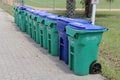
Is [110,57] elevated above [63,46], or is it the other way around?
[63,46]

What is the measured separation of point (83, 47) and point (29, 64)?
195cm

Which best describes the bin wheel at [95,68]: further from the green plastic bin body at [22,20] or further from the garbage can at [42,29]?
the green plastic bin body at [22,20]

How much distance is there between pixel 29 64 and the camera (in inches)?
346

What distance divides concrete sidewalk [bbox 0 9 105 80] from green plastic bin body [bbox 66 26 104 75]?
0.23 metres

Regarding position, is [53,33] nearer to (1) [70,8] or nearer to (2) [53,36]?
(2) [53,36]

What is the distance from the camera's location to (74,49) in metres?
7.62

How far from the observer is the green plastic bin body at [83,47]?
7387mm

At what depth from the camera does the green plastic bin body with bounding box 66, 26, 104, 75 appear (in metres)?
7.39

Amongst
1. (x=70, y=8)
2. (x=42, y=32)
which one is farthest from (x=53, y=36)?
(x=70, y=8)

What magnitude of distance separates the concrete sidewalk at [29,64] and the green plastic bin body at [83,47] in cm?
23

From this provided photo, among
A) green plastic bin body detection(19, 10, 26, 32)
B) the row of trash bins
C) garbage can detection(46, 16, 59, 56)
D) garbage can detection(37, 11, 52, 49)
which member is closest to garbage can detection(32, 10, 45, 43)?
garbage can detection(37, 11, 52, 49)

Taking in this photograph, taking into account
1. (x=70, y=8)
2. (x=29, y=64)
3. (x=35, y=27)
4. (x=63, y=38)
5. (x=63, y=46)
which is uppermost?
(x=70, y=8)

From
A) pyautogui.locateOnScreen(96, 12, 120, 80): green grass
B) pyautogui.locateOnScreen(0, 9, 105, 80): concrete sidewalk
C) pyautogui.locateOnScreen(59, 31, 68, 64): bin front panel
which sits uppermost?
pyautogui.locateOnScreen(59, 31, 68, 64): bin front panel

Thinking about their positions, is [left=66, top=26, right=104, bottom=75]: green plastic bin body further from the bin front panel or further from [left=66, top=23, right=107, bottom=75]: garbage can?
the bin front panel
